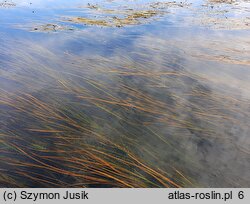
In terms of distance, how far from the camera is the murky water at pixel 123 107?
3.41 meters

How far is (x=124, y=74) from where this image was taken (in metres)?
6.08

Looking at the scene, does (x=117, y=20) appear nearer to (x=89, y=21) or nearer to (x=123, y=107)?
(x=89, y=21)

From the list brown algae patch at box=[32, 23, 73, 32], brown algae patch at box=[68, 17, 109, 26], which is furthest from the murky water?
brown algae patch at box=[68, 17, 109, 26]

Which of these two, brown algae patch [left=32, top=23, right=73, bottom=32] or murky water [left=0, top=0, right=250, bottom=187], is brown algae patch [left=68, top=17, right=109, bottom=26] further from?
brown algae patch [left=32, top=23, right=73, bottom=32]

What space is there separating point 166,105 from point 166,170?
67.0 inches

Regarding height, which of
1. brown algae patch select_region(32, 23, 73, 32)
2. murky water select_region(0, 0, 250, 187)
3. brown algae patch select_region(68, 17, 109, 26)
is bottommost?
murky water select_region(0, 0, 250, 187)

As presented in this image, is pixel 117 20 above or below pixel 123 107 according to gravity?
above

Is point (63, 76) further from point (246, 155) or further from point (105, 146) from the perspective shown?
point (246, 155)

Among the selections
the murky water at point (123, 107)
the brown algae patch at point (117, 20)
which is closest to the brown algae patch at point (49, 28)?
the murky water at point (123, 107)

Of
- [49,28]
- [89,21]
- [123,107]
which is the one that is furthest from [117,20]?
[123,107]

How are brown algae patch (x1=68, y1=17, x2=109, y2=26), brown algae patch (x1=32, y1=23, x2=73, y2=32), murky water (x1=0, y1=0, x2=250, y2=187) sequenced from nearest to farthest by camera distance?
murky water (x1=0, y1=0, x2=250, y2=187) → brown algae patch (x1=32, y1=23, x2=73, y2=32) → brown algae patch (x1=68, y1=17, x2=109, y2=26)

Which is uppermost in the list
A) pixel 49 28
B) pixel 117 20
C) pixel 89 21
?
pixel 117 20

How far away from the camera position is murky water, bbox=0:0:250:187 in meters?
3.41

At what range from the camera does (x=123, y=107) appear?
15.5 ft
